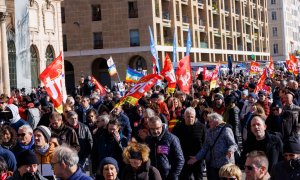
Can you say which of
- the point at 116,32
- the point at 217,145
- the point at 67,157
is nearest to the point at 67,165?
the point at 67,157

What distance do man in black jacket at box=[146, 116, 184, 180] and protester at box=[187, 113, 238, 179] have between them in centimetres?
77

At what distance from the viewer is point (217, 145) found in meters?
9.65

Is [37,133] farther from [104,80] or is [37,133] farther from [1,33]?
[104,80]

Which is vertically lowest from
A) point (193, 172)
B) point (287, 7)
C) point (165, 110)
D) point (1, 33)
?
point (193, 172)

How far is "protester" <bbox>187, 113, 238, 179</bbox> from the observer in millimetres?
9586

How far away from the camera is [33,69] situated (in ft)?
120

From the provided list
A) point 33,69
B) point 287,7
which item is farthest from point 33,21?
point 287,7

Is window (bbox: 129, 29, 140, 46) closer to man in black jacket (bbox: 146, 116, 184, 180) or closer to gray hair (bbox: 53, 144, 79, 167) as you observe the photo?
man in black jacket (bbox: 146, 116, 184, 180)

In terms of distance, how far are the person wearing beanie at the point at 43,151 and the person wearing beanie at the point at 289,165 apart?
2.87m

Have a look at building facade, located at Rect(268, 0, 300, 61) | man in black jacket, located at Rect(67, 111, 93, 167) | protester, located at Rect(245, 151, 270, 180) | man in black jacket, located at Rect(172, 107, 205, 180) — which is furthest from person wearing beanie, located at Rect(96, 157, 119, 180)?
building facade, located at Rect(268, 0, 300, 61)

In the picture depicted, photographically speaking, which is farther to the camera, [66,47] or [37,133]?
[66,47]

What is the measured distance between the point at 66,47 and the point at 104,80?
15.1 feet

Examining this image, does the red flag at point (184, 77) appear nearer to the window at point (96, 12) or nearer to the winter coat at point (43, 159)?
the winter coat at point (43, 159)

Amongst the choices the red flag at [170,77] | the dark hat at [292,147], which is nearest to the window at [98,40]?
the red flag at [170,77]
